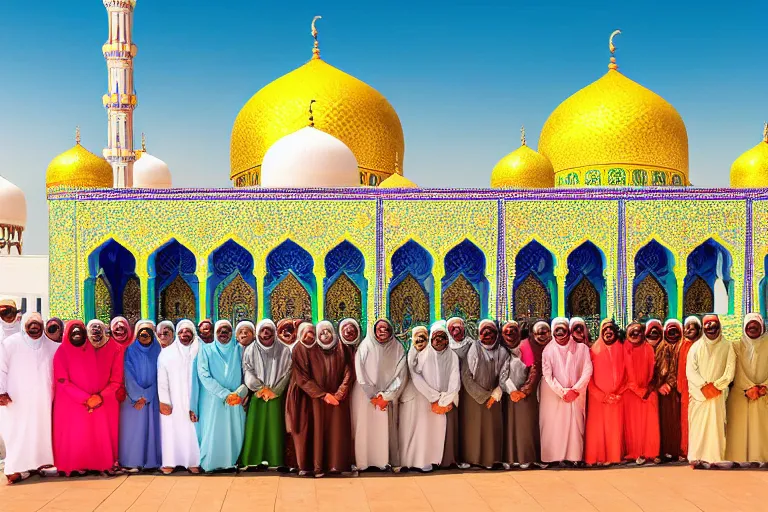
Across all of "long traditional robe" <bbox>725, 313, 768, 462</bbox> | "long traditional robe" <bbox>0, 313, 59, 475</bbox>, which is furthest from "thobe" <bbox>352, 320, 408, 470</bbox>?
"long traditional robe" <bbox>725, 313, 768, 462</bbox>

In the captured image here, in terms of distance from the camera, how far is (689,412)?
6.23 m

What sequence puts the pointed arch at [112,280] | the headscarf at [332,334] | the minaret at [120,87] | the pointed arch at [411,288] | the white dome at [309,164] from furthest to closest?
the minaret at [120,87] → the white dome at [309,164] → the pointed arch at [411,288] → the pointed arch at [112,280] → the headscarf at [332,334]

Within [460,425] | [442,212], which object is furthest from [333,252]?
[460,425]

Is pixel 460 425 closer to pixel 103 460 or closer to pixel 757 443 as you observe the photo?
pixel 757 443

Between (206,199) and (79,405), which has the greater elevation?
(206,199)

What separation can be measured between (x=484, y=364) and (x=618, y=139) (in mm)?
10657

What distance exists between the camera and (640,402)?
6.29m

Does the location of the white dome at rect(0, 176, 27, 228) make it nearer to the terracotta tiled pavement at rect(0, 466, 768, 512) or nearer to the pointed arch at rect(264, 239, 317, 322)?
the pointed arch at rect(264, 239, 317, 322)

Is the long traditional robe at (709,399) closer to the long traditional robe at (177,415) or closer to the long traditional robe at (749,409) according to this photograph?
the long traditional robe at (749,409)

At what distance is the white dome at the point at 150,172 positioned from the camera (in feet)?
82.8

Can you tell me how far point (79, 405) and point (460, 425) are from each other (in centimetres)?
275

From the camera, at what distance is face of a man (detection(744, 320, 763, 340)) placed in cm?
617

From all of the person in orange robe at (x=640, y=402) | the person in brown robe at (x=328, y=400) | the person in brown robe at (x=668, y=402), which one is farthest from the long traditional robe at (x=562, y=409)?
the person in brown robe at (x=328, y=400)

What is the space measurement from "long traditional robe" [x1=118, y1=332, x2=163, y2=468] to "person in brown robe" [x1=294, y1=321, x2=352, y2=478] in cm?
109
